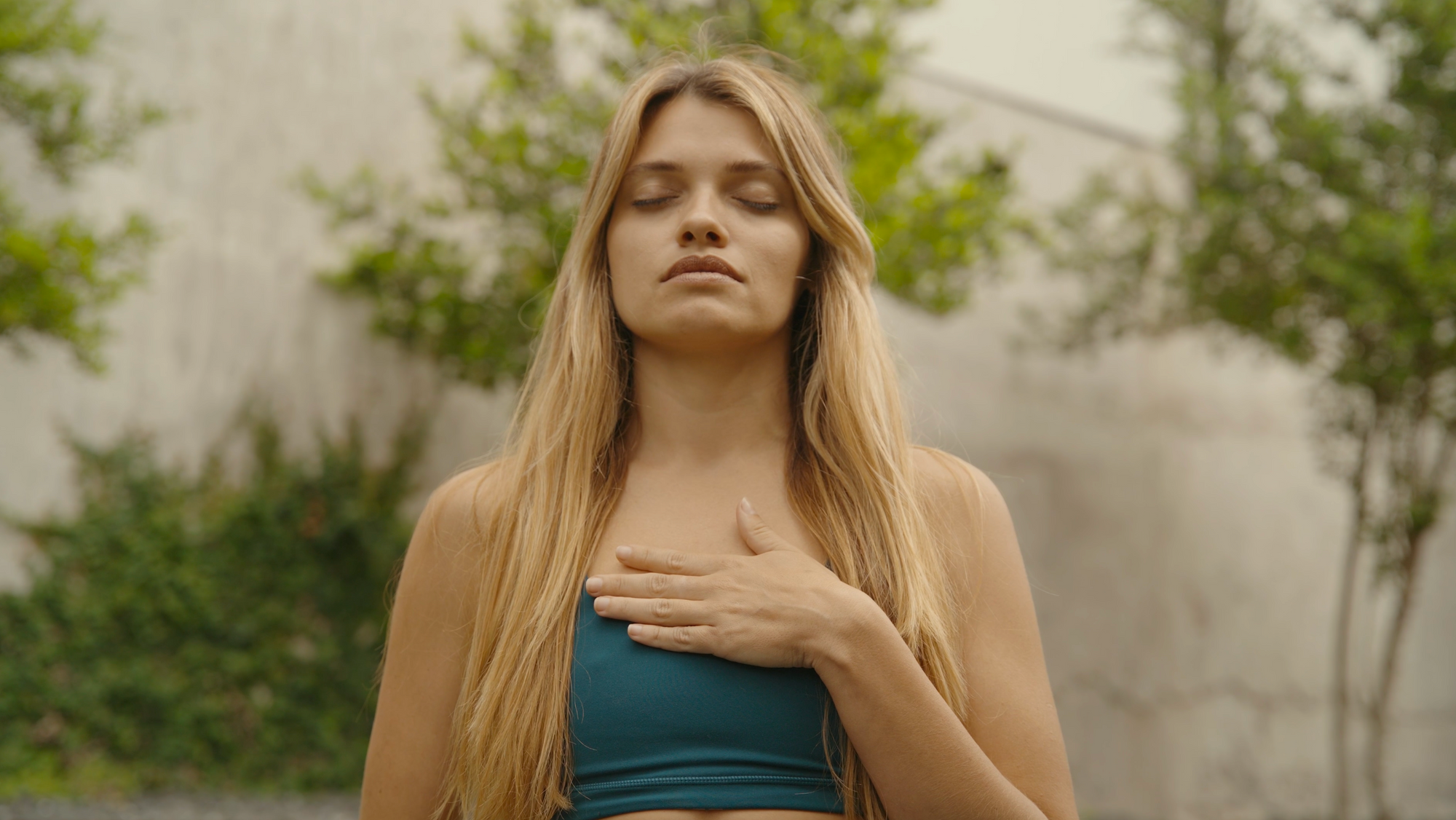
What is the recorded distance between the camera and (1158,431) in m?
9.48

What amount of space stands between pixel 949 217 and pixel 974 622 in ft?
13.9

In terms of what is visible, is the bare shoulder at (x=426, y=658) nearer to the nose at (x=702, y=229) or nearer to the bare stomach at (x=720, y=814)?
the bare stomach at (x=720, y=814)

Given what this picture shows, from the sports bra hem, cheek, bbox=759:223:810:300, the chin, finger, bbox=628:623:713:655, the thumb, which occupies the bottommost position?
the sports bra hem

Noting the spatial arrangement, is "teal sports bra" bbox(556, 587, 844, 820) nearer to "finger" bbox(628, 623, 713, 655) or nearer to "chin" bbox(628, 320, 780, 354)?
"finger" bbox(628, 623, 713, 655)

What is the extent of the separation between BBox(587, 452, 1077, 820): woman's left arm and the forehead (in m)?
0.51

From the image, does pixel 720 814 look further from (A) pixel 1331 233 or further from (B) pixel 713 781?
(A) pixel 1331 233

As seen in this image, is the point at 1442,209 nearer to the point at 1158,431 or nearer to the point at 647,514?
the point at 1158,431

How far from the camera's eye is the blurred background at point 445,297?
570 cm

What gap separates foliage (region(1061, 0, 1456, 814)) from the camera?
675 cm

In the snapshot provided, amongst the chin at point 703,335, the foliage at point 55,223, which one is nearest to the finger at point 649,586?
the chin at point 703,335

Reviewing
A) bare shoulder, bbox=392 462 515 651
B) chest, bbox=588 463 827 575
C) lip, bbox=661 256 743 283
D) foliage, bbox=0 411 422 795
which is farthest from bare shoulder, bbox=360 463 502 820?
foliage, bbox=0 411 422 795

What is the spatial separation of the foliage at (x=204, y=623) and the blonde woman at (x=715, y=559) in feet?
14.4

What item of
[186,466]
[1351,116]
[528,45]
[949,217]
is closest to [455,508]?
[949,217]

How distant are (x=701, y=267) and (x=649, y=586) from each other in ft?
1.45
